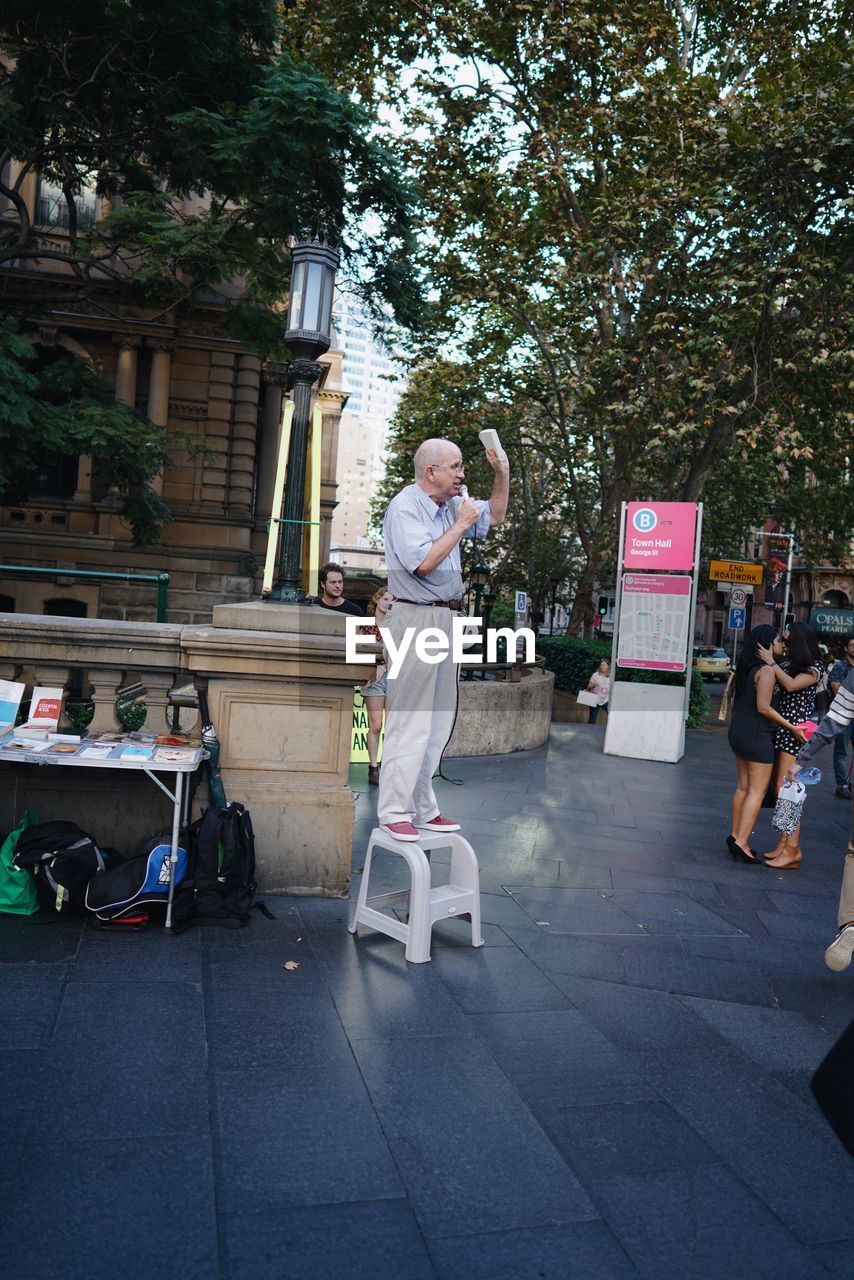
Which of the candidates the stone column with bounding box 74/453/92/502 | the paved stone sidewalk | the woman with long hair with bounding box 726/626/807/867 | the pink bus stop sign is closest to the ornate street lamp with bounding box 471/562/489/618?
the pink bus stop sign

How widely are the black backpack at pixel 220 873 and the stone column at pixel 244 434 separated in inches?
918

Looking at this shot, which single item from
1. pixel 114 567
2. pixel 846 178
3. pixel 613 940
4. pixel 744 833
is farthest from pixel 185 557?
pixel 613 940

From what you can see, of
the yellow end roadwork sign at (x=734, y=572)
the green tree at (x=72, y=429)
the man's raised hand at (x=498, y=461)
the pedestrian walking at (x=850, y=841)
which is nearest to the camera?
the man's raised hand at (x=498, y=461)

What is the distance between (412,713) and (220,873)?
1256 millimetres

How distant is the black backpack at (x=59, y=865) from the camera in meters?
4.66

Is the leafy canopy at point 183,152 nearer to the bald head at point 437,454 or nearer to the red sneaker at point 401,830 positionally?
the bald head at point 437,454

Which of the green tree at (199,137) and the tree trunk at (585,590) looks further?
the tree trunk at (585,590)

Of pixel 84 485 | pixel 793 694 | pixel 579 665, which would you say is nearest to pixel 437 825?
pixel 793 694

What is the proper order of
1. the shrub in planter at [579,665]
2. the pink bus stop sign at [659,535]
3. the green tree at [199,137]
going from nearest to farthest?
the green tree at [199,137]
the pink bus stop sign at [659,535]
the shrub in planter at [579,665]

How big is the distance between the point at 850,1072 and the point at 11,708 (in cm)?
443

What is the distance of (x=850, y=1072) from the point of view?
1.83 metres

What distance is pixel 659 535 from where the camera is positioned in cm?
1388

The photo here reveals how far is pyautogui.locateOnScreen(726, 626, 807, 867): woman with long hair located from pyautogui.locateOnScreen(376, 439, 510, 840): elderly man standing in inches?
148

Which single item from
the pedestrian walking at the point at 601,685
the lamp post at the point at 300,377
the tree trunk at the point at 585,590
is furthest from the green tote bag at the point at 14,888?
the tree trunk at the point at 585,590
